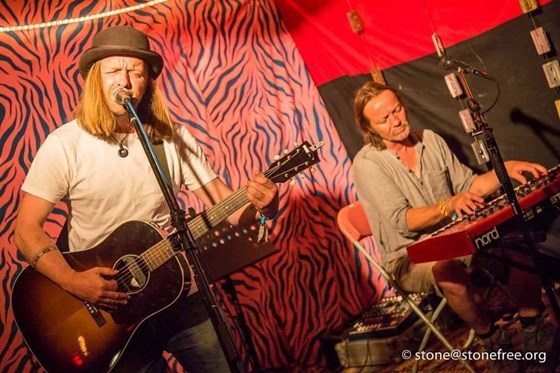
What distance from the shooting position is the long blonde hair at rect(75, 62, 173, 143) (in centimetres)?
272

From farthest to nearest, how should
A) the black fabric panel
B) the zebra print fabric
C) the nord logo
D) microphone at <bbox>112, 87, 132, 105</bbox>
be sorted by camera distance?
1. the zebra print fabric
2. the black fabric panel
3. the nord logo
4. microphone at <bbox>112, 87, 132, 105</bbox>

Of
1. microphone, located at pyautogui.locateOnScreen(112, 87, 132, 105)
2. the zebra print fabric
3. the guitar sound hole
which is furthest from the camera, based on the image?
the zebra print fabric

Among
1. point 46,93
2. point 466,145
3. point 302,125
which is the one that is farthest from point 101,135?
point 466,145

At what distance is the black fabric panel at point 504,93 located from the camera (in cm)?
353

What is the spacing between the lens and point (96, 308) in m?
2.59

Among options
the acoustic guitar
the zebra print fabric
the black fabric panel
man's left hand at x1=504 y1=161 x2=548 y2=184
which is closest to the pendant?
the acoustic guitar

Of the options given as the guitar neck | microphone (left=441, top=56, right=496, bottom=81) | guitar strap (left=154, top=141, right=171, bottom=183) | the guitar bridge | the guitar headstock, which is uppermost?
guitar strap (left=154, top=141, right=171, bottom=183)

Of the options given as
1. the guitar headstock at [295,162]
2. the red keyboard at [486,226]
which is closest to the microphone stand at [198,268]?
the guitar headstock at [295,162]

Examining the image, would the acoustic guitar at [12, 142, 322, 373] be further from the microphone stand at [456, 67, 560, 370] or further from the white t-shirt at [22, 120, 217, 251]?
the microphone stand at [456, 67, 560, 370]

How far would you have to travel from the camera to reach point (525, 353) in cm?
287

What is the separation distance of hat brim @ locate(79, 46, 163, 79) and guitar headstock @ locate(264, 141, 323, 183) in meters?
0.88

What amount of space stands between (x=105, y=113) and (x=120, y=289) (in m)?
0.91

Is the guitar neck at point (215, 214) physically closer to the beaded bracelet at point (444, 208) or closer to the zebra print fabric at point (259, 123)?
the beaded bracelet at point (444, 208)

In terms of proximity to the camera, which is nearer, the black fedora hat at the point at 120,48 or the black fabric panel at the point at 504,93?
the black fedora hat at the point at 120,48
